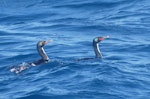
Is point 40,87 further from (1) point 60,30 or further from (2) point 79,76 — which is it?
(1) point 60,30

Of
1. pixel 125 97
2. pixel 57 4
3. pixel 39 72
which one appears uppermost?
pixel 57 4

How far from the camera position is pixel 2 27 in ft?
103

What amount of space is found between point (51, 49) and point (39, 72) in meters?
4.60

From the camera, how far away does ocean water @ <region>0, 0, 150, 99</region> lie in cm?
1909

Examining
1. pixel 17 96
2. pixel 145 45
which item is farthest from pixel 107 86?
pixel 145 45

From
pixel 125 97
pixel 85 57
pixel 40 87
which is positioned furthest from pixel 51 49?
pixel 125 97

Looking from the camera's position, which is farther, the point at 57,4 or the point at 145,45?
the point at 57,4

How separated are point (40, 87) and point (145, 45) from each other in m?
7.15

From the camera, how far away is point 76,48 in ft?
84.3

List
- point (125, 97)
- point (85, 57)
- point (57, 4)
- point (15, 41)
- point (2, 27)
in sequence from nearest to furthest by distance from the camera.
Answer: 1. point (125, 97)
2. point (85, 57)
3. point (15, 41)
4. point (2, 27)
5. point (57, 4)

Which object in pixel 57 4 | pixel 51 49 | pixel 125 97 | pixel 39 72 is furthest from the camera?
pixel 57 4

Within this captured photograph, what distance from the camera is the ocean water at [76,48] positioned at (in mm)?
19094

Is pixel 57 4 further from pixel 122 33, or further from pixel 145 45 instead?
pixel 145 45

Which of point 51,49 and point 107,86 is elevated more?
point 51,49
